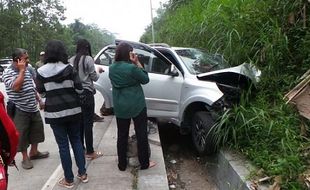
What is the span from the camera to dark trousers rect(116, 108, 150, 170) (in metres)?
4.90

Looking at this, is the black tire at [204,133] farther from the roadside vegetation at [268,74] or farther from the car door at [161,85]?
the car door at [161,85]

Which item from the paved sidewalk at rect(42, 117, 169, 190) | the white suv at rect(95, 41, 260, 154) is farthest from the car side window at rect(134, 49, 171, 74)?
the paved sidewalk at rect(42, 117, 169, 190)

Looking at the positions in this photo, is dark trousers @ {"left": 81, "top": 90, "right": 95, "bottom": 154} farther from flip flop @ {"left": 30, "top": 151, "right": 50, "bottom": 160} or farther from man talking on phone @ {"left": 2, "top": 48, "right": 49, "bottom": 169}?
flip flop @ {"left": 30, "top": 151, "right": 50, "bottom": 160}

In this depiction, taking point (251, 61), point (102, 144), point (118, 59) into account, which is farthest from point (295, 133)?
point (102, 144)

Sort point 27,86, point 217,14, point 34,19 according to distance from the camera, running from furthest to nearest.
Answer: point 34,19
point 217,14
point 27,86

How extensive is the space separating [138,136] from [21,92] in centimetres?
183

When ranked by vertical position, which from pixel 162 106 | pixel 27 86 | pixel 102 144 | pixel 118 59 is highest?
pixel 118 59

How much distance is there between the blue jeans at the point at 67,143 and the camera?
4457 mm

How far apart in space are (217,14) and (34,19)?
48.9 meters

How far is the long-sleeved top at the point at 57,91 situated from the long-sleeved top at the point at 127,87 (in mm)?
616

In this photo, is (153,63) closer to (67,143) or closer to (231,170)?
(67,143)

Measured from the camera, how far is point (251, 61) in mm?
5883

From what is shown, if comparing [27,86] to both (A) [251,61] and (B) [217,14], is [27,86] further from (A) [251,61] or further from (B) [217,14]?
(B) [217,14]

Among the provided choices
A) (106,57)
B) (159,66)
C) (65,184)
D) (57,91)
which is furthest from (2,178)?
(106,57)
